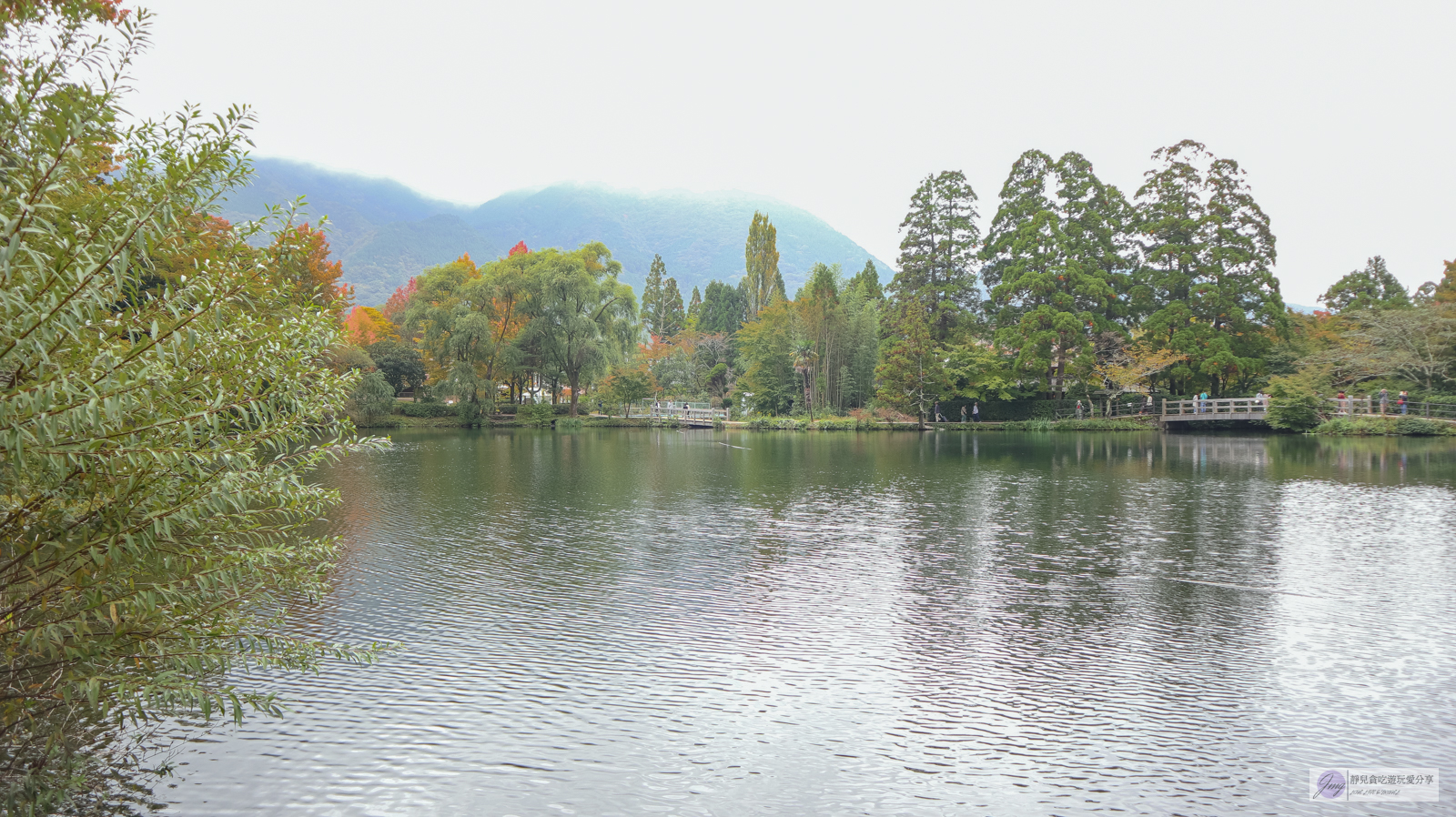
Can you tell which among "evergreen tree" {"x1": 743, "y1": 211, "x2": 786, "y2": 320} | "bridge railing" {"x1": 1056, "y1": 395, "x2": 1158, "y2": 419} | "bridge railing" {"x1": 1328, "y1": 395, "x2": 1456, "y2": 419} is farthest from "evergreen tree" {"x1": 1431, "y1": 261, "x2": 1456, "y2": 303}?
"evergreen tree" {"x1": 743, "y1": 211, "x2": 786, "y2": 320}

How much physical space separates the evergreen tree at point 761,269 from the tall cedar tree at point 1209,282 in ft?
86.9

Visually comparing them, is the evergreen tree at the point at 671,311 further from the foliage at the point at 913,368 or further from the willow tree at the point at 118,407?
the willow tree at the point at 118,407

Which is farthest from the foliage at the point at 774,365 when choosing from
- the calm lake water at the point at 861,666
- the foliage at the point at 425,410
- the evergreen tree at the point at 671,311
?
the calm lake water at the point at 861,666

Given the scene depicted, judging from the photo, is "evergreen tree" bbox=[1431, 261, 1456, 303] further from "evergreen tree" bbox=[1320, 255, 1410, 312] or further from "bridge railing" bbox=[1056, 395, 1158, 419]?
"bridge railing" bbox=[1056, 395, 1158, 419]

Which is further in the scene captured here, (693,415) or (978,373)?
(693,415)

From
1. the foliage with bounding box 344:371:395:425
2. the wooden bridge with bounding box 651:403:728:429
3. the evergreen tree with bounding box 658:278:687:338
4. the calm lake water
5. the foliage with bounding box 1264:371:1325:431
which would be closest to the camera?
the calm lake water

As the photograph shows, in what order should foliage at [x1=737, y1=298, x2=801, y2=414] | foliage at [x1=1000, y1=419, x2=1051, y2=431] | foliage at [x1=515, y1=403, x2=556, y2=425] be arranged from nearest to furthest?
foliage at [x1=1000, y1=419, x2=1051, y2=431] → foliage at [x1=515, y1=403, x2=556, y2=425] → foliage at [x1=737, y1=298, x2=801, y2=414]

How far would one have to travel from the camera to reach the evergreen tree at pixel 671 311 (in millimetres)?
78875

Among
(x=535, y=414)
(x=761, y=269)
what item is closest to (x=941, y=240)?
(x=761, y=269)

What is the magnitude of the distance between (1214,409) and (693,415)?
88.5 feet

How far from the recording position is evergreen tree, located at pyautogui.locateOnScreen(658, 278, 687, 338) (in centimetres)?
7888

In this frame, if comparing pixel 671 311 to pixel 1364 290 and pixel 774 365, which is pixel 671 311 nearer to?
pixel 774 365

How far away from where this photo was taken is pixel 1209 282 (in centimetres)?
4206

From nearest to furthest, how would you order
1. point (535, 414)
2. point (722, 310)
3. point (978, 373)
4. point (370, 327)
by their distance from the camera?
point (978, 373), point (535, 414), point (370, 327), point (722, 310)
